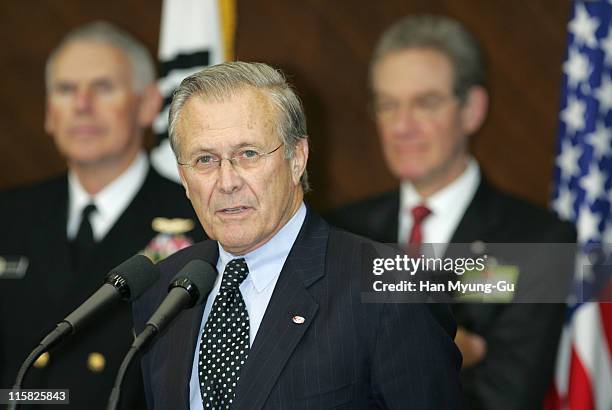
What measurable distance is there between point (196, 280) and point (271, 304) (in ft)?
0.85

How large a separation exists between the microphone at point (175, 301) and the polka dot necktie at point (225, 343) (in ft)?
0.67

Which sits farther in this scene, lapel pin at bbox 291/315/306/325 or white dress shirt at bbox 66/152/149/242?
white dress shirt at bbox 66/152/149/242

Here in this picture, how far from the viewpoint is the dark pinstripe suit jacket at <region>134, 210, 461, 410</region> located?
7.59ft

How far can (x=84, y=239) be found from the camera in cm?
473

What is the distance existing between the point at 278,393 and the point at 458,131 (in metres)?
2.94

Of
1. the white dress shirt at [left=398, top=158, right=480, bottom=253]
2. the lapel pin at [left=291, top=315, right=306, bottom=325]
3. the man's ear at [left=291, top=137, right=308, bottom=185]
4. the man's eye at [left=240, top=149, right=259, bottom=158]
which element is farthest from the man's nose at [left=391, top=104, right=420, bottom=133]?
the lapel pin at [left=291, top=315, right=306, bottom=325]

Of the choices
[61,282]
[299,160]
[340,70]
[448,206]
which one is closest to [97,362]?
[61,282]

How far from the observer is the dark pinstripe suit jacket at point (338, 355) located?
7.59 ft

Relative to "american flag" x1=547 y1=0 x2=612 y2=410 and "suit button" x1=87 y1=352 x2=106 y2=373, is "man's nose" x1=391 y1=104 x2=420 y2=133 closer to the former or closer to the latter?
"american flag" x1=547 y1=0 x2=612 y2=410

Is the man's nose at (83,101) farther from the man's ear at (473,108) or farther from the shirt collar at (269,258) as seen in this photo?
the shirt collar at (269,258)

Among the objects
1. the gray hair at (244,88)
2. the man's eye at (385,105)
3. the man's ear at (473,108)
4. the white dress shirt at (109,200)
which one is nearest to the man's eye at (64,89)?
the white dress shirt at (109,200)

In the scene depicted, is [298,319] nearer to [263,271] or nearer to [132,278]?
[263,271]

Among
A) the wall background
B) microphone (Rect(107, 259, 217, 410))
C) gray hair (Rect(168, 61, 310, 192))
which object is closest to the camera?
microphone (Rect(107, 259, 217, 410))

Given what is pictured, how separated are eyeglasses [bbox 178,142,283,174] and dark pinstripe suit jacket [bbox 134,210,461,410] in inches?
12.2
